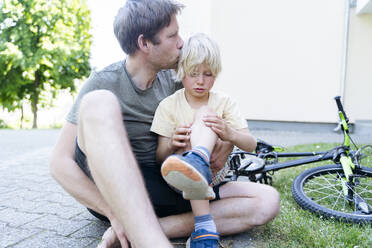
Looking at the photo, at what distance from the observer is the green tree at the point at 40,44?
1600 centimetres

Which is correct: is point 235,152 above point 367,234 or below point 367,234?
above

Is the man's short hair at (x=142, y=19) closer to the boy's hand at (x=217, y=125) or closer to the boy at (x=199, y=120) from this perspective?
the boy at (x=199, y=120)

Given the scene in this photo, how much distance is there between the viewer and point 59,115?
19969 mm

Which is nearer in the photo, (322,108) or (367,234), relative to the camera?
(367,234)

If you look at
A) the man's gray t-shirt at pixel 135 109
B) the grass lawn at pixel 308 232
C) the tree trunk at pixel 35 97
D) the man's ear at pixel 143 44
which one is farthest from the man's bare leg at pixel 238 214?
the tree trunk at pixel 35 97

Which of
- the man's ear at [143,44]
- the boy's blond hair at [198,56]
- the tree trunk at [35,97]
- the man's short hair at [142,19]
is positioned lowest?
the tree trunk at [35,97]

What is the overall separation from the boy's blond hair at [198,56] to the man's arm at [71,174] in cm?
75

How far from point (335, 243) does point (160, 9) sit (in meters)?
1.73

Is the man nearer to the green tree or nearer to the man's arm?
the man's arm

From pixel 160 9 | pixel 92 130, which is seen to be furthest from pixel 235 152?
pixel 92 130

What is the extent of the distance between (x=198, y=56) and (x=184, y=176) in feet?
2.84

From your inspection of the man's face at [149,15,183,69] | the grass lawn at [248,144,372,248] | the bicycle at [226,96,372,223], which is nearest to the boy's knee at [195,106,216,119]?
the man's face at [149,15,183,69]

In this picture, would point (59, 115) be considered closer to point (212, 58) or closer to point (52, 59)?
point (52, 59)

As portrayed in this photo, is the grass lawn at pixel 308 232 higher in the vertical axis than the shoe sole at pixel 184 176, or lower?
lower
